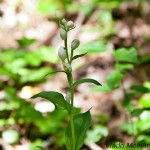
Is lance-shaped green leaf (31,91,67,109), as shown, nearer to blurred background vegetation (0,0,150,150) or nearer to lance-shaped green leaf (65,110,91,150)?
lance-shaped green leaf (65,110,91,150)

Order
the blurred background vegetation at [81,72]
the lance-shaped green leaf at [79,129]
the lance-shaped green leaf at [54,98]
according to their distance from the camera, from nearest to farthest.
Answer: the lance-shaped green leaf at [54,98] → the lance-shaped green leaf at [79,129] → the blurred background vegetation at [81,72]

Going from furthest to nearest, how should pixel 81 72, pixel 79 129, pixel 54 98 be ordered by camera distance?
pixel 81 72
pixel 79 129
pixel 54 98

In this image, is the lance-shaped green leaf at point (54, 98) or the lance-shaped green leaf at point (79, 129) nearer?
the lance-shaped green leaf at point (54, 98)

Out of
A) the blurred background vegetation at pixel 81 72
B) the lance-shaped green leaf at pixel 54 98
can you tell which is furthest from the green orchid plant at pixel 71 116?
the blurred background vegetation at pixel 81 72

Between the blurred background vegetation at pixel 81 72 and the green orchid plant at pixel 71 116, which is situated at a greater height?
the blurred background vegetation at pixel 81 72

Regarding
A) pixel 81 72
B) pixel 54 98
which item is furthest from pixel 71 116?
pixel 81 72

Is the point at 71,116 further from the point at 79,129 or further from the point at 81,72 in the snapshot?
the point at 81,72

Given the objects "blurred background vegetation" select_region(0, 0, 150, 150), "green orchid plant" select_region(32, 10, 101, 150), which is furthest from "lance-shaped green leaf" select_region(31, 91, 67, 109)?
"blurred background vegetation" select_region(0, 0, 150, 150)

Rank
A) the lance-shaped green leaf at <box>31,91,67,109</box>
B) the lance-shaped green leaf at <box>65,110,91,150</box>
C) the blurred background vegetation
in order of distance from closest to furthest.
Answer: the lance-shaped green leaf at <box>31,91,67,109</box>
the lance-shaped green leaf at <box>65,110,91,150</box>
the blurred background vegetation

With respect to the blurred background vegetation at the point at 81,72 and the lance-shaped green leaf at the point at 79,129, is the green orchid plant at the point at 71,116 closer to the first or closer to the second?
the lance-shaped green leaf at the point at 79,129
